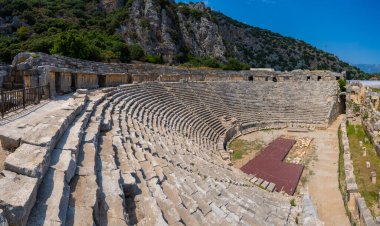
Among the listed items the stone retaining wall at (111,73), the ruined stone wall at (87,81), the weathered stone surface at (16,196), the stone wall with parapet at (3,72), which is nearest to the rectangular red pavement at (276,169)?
the ruined stone wall at (87,81)

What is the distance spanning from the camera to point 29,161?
314 cm

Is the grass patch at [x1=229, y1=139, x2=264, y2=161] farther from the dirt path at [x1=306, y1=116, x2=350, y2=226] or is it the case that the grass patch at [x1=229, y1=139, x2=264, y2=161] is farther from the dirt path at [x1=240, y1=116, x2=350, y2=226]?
the dirt path at [x1=306, y1=116, x2=350, y2=226]

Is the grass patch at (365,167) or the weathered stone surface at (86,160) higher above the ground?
the weathered stone surface at (86,160)

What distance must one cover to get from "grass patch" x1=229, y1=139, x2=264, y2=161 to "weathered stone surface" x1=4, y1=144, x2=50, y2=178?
10854 millimetres

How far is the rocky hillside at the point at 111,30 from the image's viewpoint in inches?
1046

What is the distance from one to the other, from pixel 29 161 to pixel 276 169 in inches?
415

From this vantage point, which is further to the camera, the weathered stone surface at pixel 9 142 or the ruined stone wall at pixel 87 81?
the ruined stone wall at pixel 87 81

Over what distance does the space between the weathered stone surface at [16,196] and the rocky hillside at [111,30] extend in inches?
817

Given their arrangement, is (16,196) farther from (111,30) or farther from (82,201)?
(111,30)

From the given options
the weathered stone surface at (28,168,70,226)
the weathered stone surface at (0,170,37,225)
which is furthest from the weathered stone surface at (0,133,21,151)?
the weathered stone surface at (0,170,37,225)

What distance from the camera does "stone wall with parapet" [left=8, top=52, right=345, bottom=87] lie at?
33.0 feet

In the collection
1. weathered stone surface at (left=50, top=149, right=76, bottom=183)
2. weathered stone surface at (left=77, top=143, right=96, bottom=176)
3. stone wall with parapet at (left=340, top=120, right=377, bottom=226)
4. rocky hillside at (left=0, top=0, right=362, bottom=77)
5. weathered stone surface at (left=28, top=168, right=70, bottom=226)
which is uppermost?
rocky hillside at (left=0, top=0, right=362, bottom=77)

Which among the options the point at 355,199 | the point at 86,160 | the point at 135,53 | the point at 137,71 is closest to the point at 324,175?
the point at 355,199

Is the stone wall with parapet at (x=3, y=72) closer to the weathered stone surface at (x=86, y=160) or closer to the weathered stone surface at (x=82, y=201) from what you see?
the weathered stone surface at (x=86, y=160)
